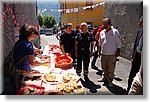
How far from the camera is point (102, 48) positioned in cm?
343

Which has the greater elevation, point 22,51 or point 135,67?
point 22,51

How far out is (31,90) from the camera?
309 centimetres

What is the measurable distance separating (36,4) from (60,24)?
20 centimetres

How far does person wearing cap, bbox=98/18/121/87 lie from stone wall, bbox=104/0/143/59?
5cm

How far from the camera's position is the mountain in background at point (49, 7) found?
3.10 m

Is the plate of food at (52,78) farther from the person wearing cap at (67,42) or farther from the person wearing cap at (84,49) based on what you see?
the person wearing cap at (67,42)

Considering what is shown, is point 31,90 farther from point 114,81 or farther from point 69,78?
point 114,81

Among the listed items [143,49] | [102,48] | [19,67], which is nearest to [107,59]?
[102,48]

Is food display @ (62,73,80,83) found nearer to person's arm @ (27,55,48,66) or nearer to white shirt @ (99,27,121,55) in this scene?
person's arm @ (27,55,48,66)

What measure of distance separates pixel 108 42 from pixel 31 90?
693 millimetres

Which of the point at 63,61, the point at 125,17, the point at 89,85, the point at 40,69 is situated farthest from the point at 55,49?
the point at 125,17

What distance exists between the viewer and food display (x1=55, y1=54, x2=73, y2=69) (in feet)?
10.9

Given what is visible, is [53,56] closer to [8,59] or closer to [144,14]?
[8,59]

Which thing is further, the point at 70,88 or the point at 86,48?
the point at 86,48
